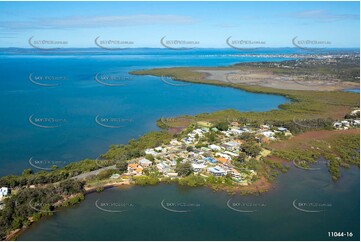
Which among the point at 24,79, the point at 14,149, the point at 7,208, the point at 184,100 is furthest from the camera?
the point at 24,79

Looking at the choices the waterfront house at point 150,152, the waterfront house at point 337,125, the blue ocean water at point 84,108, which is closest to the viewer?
the waterfront house at point 150,152

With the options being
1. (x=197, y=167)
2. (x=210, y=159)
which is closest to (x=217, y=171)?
(x=197, y=167)

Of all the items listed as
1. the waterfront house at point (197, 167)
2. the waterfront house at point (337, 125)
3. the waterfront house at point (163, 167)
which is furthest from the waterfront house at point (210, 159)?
the waterfront house at point (337, 125)

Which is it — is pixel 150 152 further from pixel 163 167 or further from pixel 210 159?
pixel 210 159

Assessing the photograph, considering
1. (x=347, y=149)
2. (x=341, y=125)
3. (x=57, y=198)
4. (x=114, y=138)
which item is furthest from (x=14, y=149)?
(x=341, y=125)

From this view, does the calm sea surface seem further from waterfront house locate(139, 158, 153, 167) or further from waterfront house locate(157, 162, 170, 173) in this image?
waterfront house locate(139, 158, 153, 167)

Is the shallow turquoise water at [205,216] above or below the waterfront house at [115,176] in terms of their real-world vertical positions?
below

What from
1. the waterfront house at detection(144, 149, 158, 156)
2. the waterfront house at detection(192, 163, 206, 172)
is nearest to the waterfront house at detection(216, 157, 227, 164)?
the waterfront house at detection(192, 163, 206, 172)

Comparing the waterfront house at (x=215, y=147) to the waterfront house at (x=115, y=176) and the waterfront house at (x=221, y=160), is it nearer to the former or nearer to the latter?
the waterfront house at (x=221, y=160)

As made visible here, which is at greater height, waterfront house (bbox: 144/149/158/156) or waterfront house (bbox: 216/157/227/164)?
waterfront house (bbox: 144/149/158/156)

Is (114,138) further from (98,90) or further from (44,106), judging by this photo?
(98,90)

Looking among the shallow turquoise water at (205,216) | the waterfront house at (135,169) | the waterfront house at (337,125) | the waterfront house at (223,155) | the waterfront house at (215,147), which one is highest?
the waterfront house at (337,125)
